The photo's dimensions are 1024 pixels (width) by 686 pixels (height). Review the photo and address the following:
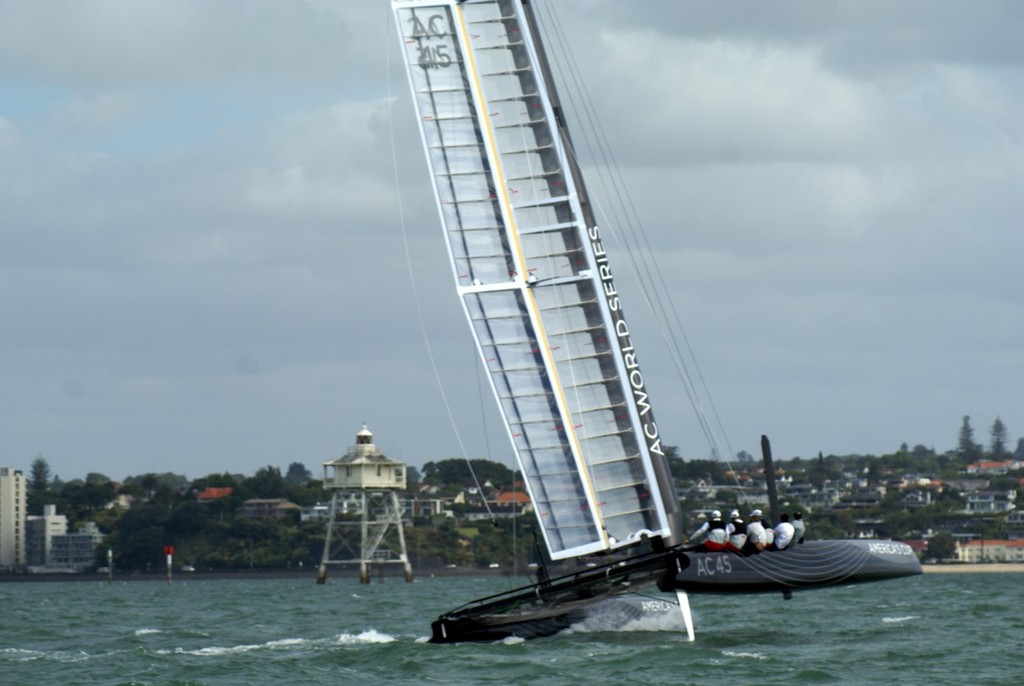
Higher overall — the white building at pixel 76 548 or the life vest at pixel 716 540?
the white building at pixel 76 548

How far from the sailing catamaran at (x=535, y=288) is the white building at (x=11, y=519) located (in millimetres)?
104307

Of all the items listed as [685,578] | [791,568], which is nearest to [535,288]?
[685,578]

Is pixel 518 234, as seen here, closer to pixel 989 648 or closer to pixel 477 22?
pixel 477 22

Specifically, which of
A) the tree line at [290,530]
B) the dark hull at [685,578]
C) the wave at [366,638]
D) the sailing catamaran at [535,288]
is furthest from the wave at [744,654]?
the tree line at [290,530]

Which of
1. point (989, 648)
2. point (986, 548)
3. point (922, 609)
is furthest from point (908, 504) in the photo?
point (989, 648)

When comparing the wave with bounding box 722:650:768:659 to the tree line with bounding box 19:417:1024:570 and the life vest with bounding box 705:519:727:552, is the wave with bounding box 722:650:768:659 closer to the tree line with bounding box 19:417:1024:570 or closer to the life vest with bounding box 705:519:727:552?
the life vest with bounding box 705:519:727:552

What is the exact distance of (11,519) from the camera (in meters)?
126

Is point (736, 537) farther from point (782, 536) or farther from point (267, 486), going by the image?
point (267, 486)

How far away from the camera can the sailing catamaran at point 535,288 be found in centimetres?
2612

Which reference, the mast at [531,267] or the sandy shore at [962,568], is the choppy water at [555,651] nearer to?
the mast at [531,267]

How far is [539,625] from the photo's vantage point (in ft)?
87.0

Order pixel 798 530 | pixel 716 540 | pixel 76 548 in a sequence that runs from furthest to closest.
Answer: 1. pixel 76 548
2. pixel 798 530
3. pixel 716 540

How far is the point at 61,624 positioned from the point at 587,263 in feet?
60.4

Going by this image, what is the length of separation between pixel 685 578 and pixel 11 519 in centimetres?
10806
